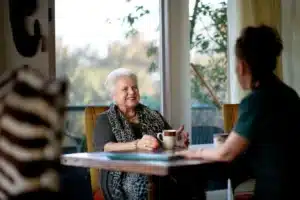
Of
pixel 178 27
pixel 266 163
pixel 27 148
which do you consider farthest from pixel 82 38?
pixel 27 148

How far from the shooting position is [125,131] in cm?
236

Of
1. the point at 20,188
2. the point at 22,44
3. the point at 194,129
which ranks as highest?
the point at 22,44

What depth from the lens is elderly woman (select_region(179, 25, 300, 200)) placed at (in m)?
1.57

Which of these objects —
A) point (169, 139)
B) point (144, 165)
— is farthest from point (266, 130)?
point (169, 139)

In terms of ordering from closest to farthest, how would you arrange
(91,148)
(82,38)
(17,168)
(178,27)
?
(17,168) < (91,148) < (82,38) < (178,27)

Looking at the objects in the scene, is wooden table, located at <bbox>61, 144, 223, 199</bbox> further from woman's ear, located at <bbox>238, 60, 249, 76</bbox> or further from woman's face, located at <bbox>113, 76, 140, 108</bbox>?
woman's face, located at <bbox>113, 76, 140, 108</bbox>

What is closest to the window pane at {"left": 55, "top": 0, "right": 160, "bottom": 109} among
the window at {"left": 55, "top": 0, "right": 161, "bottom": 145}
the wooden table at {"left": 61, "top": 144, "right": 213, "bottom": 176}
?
the window at {"left": 55, "top": 0, "right": 161, "bottom": 145}

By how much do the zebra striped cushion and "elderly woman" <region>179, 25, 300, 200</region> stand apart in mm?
1374

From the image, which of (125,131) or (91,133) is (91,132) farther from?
(125,131)

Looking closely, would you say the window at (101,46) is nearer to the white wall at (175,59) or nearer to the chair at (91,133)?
the white wall at (175,59)

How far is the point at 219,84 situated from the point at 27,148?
358 cm

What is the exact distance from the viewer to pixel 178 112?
3.53m

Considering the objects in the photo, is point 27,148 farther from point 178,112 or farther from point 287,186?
point 178,112

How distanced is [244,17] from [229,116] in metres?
0.98
